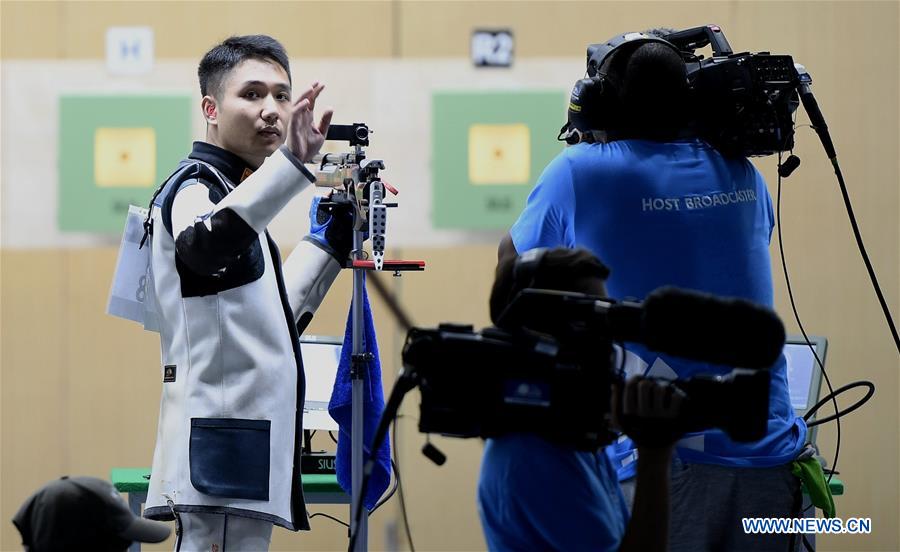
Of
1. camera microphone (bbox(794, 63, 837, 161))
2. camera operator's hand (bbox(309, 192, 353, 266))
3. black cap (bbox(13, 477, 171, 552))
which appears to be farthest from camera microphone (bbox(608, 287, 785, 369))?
camera operator's hand (bbox(309, 192, 353, 266))

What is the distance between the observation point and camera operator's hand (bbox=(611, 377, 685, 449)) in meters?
1.24

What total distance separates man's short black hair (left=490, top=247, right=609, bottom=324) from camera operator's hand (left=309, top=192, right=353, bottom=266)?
109 cm

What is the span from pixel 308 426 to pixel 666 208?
5.30 ft

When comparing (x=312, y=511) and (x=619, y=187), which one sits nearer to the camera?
(x=619, y=187)

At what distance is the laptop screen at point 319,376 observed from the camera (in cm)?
312

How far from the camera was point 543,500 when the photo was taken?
129cm

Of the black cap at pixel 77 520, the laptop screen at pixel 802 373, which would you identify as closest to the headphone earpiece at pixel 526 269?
the black cap at pixel 77 520

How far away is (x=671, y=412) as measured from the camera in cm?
124

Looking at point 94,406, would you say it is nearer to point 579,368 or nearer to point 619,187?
point 619,187

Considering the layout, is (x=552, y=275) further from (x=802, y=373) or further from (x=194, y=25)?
(x=194, y=25)

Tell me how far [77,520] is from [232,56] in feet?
4.04

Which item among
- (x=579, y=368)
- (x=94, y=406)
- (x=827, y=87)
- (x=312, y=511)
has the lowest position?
(x=312, y=511)

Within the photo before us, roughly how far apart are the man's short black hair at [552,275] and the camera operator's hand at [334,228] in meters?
1.09

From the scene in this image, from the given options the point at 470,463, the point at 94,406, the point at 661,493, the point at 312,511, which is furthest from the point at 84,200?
the point at 661,493
